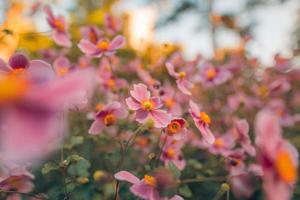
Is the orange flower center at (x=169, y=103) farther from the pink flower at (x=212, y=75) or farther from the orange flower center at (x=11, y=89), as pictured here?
the orange flower center at (x=11, y=89)

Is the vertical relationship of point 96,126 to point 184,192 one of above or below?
above

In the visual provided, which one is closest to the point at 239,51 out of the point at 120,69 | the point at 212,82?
the point at 120,69

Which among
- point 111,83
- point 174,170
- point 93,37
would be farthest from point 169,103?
point 174,170

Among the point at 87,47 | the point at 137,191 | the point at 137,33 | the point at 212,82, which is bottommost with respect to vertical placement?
the point at 137,191

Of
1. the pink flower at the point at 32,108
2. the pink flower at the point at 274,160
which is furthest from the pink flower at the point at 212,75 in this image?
the pink flower at the point at 32,108

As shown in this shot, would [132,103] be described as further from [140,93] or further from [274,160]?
[274,160]

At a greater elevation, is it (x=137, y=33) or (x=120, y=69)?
(x=137, y=33)

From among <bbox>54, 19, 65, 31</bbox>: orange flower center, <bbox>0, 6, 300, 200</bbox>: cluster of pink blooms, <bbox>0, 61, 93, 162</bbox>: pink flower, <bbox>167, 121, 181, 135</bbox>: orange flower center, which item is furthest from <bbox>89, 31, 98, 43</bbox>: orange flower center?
<bbox>0, 61, 93, 162</bbox>: pink flower

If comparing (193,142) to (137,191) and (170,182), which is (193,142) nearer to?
(137,191)
